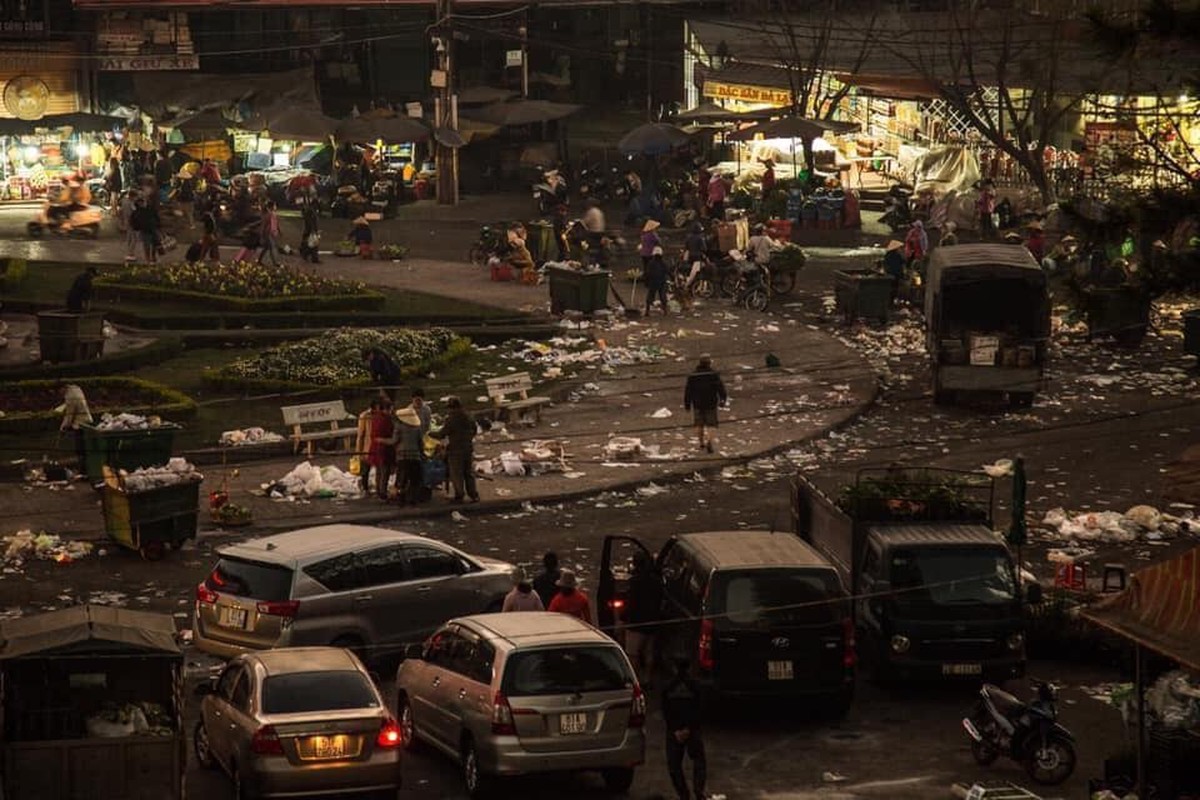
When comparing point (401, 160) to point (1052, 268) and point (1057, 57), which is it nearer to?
point (1057, 57)

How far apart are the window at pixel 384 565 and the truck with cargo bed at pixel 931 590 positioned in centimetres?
430

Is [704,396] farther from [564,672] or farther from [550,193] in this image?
[550,193]

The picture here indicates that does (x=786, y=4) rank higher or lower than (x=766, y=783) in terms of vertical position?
higher

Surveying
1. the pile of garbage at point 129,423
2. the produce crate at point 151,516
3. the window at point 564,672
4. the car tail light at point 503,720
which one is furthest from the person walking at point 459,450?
the car tail light at point 503,720

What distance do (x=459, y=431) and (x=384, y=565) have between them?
6.58 meters

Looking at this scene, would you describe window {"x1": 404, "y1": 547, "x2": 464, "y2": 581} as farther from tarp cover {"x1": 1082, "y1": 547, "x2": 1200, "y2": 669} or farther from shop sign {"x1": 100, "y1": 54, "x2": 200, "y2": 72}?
shop sign {"x1": 100, "y1": 54, "x2": 200, "y2": 72}

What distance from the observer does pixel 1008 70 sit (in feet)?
189

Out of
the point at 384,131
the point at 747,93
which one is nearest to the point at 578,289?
the point at 384,131

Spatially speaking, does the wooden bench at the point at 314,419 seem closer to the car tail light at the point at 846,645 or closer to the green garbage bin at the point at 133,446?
the green garbage bin at the point at 133,446

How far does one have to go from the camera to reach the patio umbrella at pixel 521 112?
206 feet

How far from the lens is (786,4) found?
6600 centimetres

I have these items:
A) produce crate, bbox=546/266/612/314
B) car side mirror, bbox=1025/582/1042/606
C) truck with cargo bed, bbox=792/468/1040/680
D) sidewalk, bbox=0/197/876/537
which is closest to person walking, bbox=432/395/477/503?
sidewalk, bbox=0/197/876/537

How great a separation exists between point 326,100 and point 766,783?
175 ft

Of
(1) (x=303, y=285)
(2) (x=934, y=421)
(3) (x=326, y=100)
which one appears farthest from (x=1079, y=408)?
(3) (x=326, y=100)
